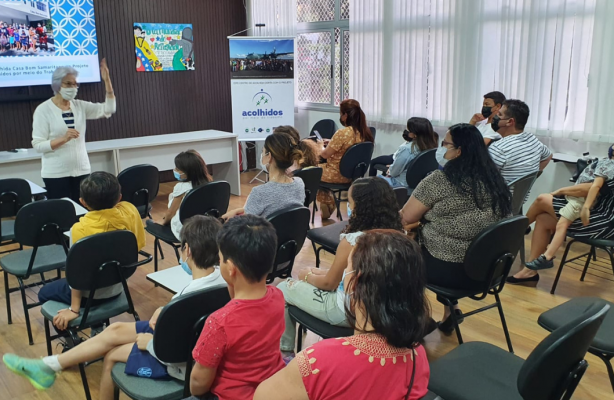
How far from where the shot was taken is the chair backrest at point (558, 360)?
145 cm

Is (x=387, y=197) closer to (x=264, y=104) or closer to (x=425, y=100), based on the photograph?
(x=425, y=100)

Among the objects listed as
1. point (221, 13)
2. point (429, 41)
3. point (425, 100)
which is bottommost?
point (425, 100)

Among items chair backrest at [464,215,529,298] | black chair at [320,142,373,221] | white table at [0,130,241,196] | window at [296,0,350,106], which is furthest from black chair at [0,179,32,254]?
window at [296,0,350,106]

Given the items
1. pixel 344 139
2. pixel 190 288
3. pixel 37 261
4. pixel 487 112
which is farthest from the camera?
pixel 344 139

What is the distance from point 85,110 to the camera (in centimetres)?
419

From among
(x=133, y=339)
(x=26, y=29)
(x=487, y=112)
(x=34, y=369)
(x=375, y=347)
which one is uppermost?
(x=26, y=29)

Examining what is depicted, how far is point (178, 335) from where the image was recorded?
5.82 ft

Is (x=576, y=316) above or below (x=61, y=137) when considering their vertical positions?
below

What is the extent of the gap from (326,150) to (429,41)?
→ 5.94ft

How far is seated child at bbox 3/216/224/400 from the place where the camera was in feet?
6.47

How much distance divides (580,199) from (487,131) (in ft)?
3.81

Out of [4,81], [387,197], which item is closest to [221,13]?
[4,81]

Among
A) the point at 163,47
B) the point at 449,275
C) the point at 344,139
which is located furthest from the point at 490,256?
the point at 163,47

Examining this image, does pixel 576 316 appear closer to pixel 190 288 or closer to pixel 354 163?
pixel 190 288
